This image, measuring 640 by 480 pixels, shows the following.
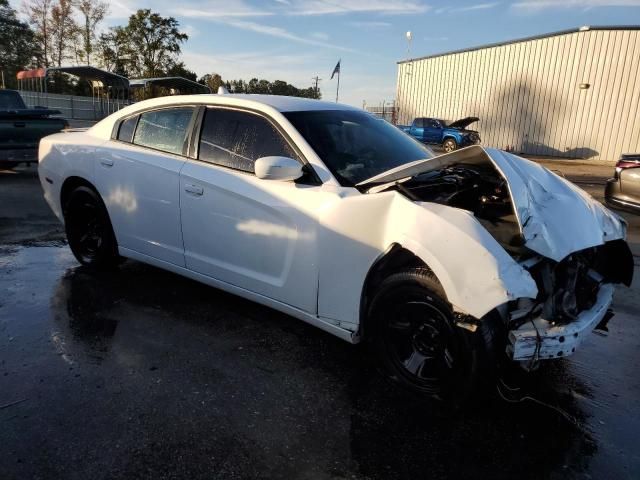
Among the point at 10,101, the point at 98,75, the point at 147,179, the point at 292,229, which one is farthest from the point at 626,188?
the point at 98,75

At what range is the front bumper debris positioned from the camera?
8.05 feet

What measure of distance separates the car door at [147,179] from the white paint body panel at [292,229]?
0.5 inches

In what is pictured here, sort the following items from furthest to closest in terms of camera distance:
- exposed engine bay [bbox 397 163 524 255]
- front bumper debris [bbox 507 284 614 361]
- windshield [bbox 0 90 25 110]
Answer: windshield [bbox 0 90 25 110]
exposed engine bay [bbox 397 163 524 255]
front bumper debris [bbox 507 284 614 361]

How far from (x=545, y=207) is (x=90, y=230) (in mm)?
4051

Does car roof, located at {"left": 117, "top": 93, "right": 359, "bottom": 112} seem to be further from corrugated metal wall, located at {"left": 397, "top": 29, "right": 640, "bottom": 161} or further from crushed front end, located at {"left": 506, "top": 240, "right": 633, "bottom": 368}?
corrugated metal wall, located at {"left": 397, "top": 29, "right": 640, "bottom": 161}

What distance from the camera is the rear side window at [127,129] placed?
437 cm

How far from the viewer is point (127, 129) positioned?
4422 millimetres

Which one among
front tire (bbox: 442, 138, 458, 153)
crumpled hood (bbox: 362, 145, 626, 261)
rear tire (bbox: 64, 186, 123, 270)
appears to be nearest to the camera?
crumpled hood (bbox: 362, 145, 626, 261)

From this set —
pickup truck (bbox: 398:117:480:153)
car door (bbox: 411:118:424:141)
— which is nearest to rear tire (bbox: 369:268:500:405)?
pickup truck (bbox: 398:117:480:153)

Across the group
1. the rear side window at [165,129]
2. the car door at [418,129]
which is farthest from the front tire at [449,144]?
the rear side window at [165,129]

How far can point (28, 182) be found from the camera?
10.7 metres

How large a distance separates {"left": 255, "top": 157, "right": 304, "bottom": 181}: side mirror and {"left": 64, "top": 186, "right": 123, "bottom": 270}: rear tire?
2074 mm

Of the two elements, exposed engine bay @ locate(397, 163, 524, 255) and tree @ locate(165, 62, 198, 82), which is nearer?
exposed engine bay @ locate(397, 163, 524, 255)

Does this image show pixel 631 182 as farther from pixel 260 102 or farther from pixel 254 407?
pixel 254 407
